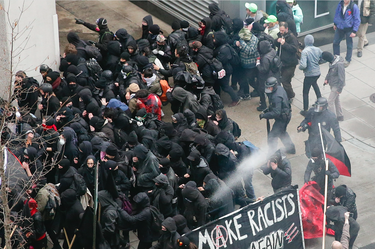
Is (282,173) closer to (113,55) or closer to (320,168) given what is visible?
(320,168)

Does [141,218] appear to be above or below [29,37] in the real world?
below

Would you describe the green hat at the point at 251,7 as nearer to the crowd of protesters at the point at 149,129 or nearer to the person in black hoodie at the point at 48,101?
the crowd of protesters at the point at 149,129

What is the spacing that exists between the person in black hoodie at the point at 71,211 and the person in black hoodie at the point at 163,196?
1.15m

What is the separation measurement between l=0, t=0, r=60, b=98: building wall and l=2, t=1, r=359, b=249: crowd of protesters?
0.64 m

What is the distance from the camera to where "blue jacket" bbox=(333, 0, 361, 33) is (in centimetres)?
1562

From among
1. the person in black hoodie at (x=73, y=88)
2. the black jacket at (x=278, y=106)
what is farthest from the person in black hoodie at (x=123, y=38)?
the black jacket at (x=278, y=106)

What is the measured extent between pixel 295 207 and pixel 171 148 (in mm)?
2271

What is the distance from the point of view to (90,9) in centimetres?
1842

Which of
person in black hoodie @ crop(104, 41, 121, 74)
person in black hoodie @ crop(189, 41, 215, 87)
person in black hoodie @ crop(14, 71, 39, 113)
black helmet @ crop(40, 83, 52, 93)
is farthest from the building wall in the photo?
person in black hoodie @ crop(189, 41, 215, 87)

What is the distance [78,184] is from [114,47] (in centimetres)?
422

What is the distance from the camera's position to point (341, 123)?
562 inches

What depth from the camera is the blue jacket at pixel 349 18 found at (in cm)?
1562

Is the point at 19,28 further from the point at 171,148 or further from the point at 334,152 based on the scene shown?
the point at 334,152

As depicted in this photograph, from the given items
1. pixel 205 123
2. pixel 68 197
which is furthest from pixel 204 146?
pixel 68 197
